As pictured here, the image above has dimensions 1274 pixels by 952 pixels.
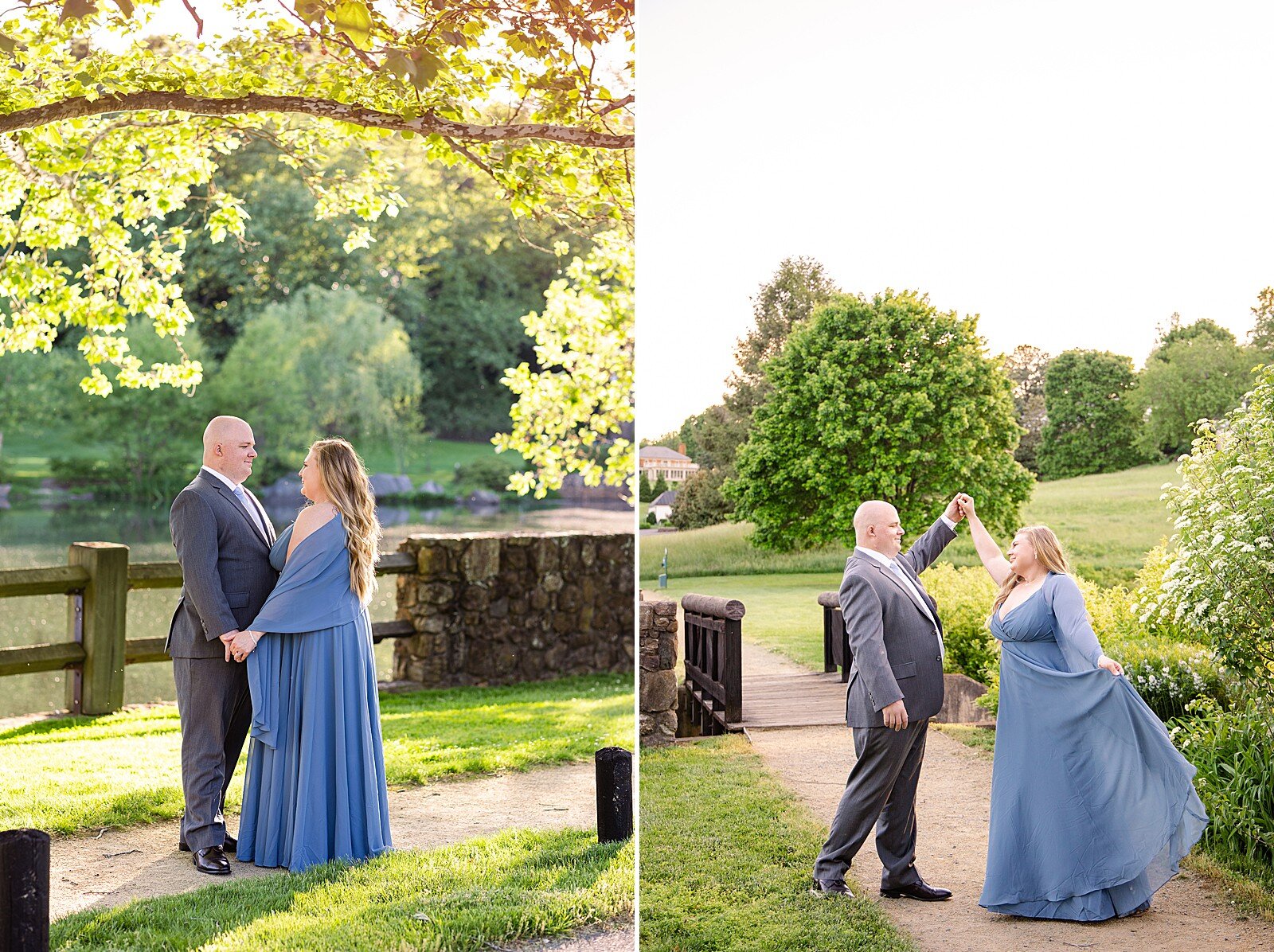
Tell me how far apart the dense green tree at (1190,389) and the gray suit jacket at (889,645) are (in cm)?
92

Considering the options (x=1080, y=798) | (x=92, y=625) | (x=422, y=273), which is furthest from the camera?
(x=422, y=273)

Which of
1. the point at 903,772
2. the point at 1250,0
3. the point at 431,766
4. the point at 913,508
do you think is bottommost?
the point at 431,766

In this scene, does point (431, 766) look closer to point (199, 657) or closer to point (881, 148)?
point (199, 657)

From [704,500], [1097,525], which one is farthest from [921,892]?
[704,500]

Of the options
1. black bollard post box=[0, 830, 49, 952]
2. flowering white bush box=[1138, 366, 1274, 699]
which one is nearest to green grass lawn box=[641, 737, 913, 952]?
flowering white bush box=[1138, 366, 1274, 699]

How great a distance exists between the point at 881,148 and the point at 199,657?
2.90 m

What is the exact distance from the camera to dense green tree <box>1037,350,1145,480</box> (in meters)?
3.66

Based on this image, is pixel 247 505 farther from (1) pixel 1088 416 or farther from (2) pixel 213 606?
(1) pixel 1088 416

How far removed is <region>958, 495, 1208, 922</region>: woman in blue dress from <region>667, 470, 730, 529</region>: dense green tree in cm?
93

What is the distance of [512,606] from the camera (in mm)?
8477

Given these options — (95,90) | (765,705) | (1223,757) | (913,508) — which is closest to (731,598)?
(765,705)

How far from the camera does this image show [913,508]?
11.7ft

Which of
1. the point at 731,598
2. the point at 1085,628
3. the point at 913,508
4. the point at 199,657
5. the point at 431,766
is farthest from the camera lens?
the point at 431,766

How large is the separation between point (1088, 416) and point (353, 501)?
8.10 feet
